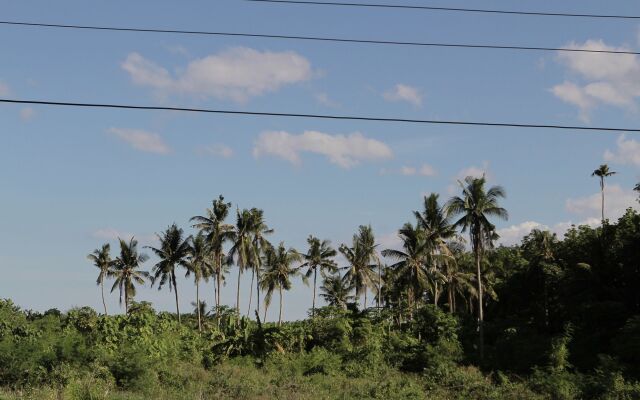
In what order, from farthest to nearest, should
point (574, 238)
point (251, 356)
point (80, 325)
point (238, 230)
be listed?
point (238, 230) < point (574, 238) < point (251, 356) < point (80, 325)

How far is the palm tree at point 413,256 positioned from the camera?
5106cm

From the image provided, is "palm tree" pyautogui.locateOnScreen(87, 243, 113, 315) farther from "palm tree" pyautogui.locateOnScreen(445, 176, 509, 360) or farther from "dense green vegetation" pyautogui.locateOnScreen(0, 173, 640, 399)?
"palm tree" pyautogui.locateOnScreen(445, 176, 509, 360)

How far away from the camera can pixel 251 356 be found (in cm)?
4184

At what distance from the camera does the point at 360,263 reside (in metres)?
65.2

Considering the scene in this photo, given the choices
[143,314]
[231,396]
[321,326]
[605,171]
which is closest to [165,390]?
[231,396]

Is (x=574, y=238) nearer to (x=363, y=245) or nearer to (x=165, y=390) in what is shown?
(x=363, y=245)

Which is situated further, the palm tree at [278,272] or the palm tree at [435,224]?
the palm tree at [278,272]

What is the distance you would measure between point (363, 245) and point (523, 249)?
695 inches

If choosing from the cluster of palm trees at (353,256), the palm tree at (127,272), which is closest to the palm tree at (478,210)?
the cluster of palm trees at (353,256)

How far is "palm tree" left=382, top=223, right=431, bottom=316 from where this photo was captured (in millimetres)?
51062

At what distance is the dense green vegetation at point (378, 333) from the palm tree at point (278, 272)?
0.40 feet

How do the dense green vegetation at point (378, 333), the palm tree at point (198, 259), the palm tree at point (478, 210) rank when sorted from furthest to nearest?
the palm tree at point (198, 259) → the palm tree at point (478, 210) → the dense green vegetation at point (378, 333)

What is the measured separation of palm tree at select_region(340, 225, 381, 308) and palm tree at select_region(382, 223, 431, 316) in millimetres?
13002

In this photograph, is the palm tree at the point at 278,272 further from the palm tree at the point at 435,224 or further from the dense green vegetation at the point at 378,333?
the palm tree at the point at 435,224
